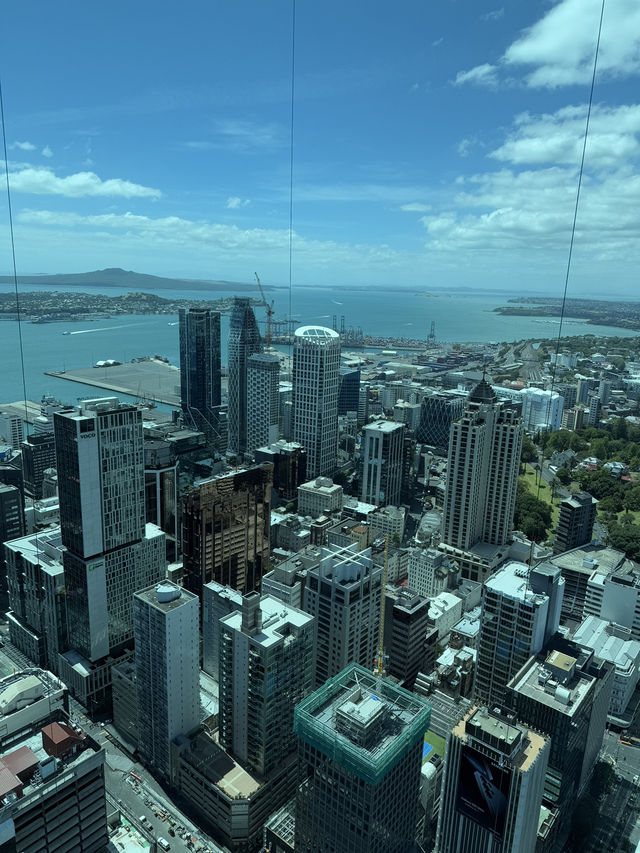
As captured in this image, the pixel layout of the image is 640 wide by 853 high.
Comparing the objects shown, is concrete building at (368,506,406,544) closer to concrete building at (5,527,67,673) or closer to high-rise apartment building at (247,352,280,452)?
high-rise apartment building at (247,352,280,452)

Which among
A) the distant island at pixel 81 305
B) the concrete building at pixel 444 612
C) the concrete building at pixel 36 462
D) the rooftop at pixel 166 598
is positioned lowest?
the concrete building at pixel 444 612

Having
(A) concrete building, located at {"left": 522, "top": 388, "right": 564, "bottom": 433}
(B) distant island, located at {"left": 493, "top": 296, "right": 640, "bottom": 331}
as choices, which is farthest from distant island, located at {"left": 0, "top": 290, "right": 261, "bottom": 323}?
(B) distant island, located at {"left": 493, "top": 296, "right": 640, "bottom": 331}

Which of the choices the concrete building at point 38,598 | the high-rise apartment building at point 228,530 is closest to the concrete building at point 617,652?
the high-rise apartment building at point 228,530

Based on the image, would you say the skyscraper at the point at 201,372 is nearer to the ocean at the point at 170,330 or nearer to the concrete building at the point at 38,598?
the ocean at the point at 170,330

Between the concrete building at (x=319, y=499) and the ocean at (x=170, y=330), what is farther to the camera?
the ocean at (x=170, y=330)

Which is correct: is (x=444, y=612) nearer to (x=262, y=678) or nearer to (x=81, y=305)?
(x=262, y=678)

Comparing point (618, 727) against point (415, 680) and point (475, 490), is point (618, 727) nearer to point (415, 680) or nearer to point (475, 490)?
point (415, 680)

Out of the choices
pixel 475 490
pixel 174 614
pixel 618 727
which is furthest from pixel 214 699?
pixel 475 490
